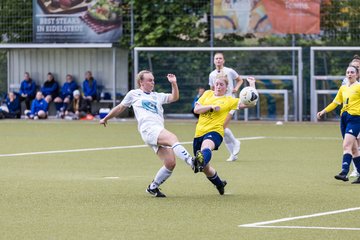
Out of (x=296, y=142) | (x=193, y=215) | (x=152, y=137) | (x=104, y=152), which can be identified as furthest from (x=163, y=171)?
(x=296, y=142)

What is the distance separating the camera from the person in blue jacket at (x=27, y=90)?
122 ft

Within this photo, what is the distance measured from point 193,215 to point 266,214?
838mm

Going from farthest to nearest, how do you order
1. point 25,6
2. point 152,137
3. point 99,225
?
point 25,6, point 152,137, point 99,225

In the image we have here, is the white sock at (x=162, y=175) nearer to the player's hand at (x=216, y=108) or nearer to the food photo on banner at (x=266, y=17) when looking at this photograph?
the player's hand at (x=216, y=108)

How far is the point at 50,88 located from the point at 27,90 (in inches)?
33.1

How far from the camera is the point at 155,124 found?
1430 cm

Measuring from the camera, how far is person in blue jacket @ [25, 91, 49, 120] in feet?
119

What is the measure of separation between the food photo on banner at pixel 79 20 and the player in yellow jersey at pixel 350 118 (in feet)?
68.1

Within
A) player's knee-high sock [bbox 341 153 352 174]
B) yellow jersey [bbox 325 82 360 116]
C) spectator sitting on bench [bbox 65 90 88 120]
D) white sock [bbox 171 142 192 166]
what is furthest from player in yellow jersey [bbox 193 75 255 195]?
spectator sitting on bench [bbox 65 90 88 120]

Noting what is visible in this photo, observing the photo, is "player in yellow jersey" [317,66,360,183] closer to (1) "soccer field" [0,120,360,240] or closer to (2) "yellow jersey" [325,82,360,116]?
(2) "yellow jersey" [325,82,360,116]

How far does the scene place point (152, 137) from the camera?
14.2 metres

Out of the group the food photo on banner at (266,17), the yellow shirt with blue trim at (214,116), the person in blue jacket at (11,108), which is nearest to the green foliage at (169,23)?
the food photo on banner at (266,17)

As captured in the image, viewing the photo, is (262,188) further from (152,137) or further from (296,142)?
(296,142)

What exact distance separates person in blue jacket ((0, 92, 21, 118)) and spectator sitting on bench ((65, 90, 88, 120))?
5.75 feet
